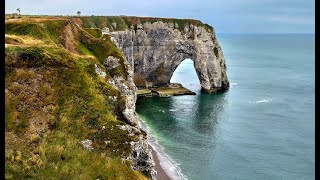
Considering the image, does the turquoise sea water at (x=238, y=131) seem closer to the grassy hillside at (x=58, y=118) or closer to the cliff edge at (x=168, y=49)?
the cliff edge at (x=168, y=49)

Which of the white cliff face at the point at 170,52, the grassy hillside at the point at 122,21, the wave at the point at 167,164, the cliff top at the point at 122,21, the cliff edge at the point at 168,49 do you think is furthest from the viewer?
the white cliff face at the point at 170,52

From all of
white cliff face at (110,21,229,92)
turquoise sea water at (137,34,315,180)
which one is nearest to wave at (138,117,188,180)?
turquoise sea water at (137,34,315,180)

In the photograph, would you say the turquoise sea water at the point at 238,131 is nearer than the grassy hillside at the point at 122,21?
Yes

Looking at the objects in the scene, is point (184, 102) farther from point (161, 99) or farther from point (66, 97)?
point (66, 97)

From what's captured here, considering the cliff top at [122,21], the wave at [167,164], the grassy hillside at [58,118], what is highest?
the cliff top at [122,21]

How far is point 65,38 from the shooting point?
229 feet

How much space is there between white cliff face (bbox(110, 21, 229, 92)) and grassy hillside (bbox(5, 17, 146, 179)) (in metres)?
91.8

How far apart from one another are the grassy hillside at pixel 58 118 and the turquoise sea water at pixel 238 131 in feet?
80.7

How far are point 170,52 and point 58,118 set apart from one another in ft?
352

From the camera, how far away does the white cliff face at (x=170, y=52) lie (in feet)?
479

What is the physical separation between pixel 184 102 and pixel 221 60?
119 feet

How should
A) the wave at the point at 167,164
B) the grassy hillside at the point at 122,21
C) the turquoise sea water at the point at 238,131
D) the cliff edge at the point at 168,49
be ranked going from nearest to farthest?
1. the wave at the point at 167,164
2. the turquoise sea water at the point at 238,131
3. the grassy hillside at the point at 122,21
4. the cliff edge at the point at 168,49

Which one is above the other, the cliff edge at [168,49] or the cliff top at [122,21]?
the cliff top at [122,21]

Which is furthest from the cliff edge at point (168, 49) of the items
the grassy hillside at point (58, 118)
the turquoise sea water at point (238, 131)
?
the grassy hillside at point (58, 118)
